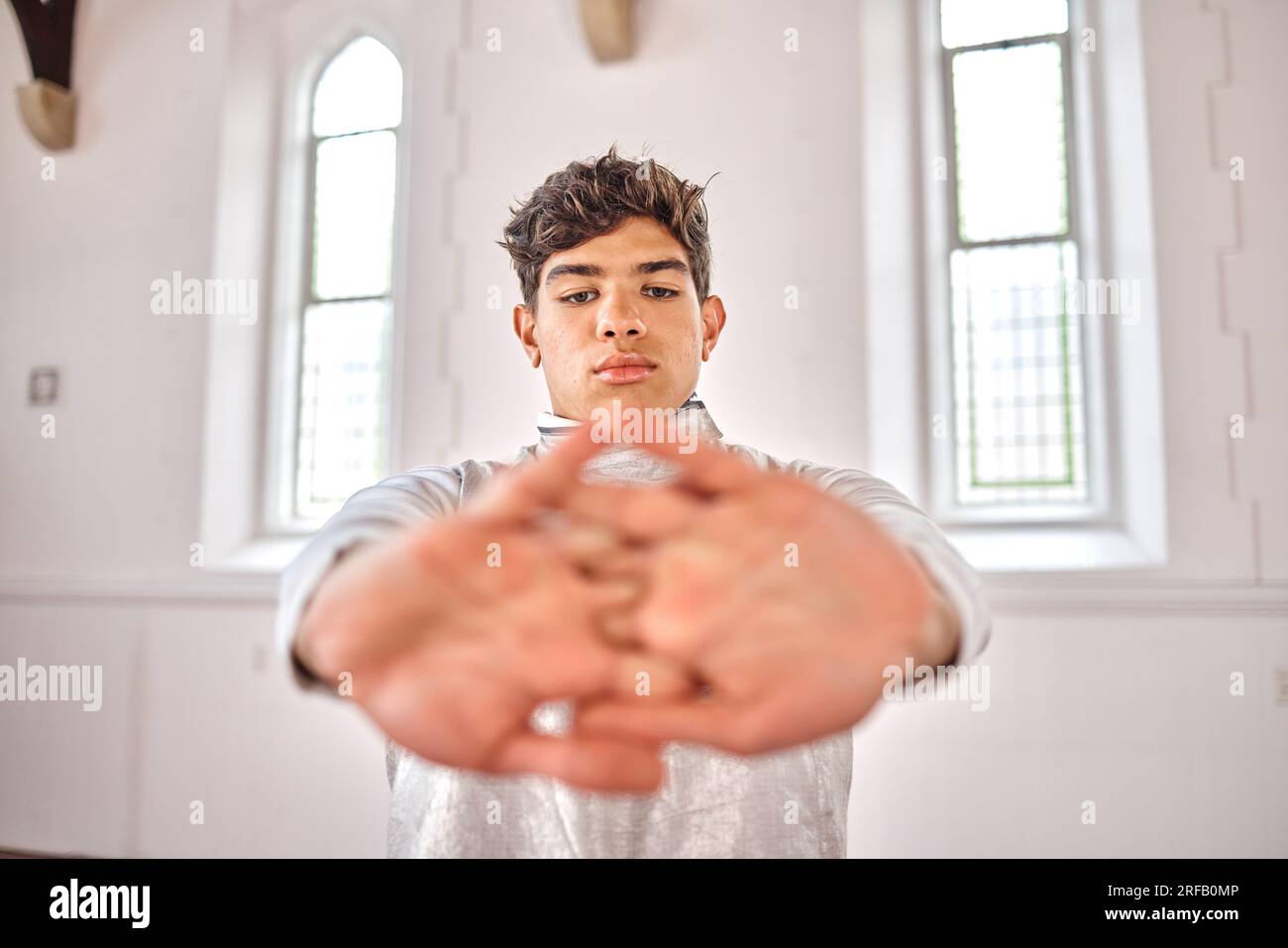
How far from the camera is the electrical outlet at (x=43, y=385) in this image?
2.47 meters

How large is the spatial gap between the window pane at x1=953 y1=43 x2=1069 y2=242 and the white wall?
0.27 m

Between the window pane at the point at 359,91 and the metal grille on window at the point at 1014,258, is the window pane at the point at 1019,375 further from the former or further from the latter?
the window pane at the point at 359,91

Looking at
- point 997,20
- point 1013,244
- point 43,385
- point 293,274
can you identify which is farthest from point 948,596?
point 43,385

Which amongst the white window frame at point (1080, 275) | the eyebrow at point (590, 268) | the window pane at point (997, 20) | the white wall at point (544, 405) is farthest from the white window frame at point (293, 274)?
the eyebrow at point (590, 268)

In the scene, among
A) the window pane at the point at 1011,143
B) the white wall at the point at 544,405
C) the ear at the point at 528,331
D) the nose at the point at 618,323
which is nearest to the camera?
the nose at the point at 618,323

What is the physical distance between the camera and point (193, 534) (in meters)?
2.26

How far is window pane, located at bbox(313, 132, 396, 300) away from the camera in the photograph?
246 centimetres

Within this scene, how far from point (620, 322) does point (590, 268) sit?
0.24 ft

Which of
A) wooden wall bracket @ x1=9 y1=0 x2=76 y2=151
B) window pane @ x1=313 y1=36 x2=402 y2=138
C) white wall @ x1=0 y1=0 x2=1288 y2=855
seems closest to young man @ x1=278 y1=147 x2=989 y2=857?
white wall @ x1=0 y1=0 x2=1288 y2=855

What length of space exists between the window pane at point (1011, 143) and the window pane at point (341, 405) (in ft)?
5.28

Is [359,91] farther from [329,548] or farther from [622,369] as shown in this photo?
[329,548]

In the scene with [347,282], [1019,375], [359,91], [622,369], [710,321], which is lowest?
[622,369]

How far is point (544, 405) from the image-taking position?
1910mm
